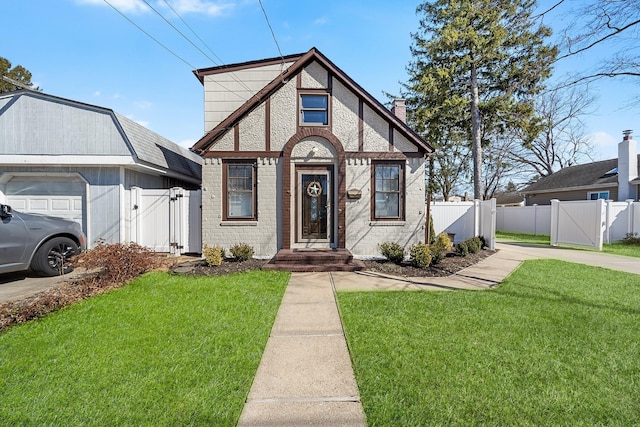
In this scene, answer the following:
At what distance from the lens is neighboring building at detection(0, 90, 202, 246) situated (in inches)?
338

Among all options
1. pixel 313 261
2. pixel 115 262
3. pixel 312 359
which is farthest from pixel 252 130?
pixel 312 359

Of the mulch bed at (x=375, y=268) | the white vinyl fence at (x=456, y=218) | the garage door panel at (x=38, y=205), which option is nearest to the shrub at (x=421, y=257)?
the mulch bed at (x=375, y=268)

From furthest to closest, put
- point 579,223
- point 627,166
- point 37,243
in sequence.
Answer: point 627,166 → point 579,223 → point 37,243

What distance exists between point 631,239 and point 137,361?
1966 cm

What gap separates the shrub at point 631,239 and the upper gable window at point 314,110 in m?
15.6

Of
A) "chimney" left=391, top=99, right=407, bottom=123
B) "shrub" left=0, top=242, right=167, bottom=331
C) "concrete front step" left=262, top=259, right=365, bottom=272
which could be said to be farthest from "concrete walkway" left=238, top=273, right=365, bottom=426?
"chimney" left=391, top=99, right=407, bottom=123

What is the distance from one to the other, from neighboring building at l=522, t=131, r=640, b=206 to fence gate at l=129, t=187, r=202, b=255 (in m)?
23.3

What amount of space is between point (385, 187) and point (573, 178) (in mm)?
20819

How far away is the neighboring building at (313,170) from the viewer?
860cm

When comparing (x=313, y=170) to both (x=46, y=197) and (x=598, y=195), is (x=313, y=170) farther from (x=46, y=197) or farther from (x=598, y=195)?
(x=598, y=195)

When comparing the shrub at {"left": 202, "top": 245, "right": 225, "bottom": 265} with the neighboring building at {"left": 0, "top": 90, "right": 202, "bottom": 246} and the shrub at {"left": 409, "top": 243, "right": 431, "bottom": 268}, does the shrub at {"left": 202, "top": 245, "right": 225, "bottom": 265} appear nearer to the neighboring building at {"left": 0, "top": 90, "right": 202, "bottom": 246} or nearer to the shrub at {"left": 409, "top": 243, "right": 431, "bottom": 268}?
the neighboring building at {"left": 0, "top": 90, "right": 202, "bottom": 246}

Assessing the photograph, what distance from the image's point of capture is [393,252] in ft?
26.7

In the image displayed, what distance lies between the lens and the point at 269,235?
28.4 feet

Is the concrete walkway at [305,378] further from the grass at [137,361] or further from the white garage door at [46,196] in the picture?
the white garage door at [46,196]
